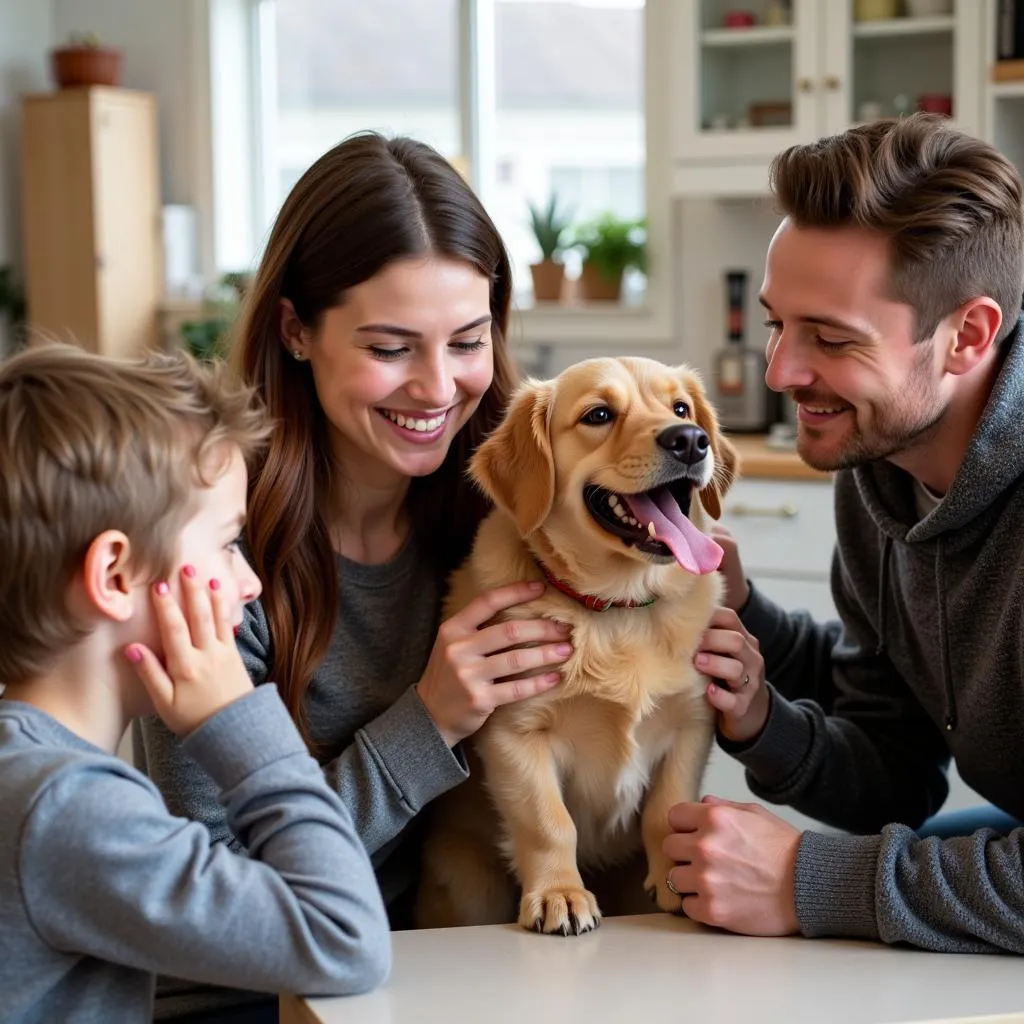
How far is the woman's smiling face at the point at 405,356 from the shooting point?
59.3 inches

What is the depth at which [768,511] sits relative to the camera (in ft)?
10.1

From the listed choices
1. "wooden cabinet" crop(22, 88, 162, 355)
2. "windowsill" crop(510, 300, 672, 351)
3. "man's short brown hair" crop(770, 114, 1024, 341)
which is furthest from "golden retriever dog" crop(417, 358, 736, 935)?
"wooden cabinet" crop(22, 88, 162, 355)

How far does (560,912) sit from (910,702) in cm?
65

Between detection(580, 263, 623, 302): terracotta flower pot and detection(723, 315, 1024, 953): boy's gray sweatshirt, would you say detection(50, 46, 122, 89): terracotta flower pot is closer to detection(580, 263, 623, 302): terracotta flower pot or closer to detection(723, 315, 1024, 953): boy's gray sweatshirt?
detection(580, 263, 623, 302): terracotta flower pot

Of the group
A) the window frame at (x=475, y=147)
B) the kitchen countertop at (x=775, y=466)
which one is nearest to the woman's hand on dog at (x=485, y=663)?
the kitchen countertop at (x=775, y=466)

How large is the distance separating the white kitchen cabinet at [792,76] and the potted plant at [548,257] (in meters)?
0.59

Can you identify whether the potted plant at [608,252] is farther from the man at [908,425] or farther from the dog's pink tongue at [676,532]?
the dog's pink tongue at [676,532]

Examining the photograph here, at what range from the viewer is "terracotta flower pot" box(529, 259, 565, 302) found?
4.10 m

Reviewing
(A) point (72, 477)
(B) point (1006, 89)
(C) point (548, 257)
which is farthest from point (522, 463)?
(C) point (548, 257)

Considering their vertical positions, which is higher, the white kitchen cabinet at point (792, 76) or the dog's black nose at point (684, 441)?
the white kitchen cabinet at point (792, 76)

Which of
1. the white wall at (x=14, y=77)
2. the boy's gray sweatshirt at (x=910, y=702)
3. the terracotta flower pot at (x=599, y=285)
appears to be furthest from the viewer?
the white wall at (x=14, y=77)

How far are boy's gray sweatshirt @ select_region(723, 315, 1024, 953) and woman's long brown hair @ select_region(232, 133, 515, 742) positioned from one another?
50 centimetres

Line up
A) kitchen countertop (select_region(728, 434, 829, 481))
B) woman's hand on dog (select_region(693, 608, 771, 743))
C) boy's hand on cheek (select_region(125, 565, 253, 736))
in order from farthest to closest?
kitchen countertop (select_region(728, 434, 829, 481)) < woman's hand on dog (select_region(693, 608, 771, 743)) < boy's hand on cheek (select_region(125, 565, 253, 736))

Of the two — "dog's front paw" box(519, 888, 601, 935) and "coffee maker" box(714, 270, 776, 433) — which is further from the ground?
"coffee maker" box(714, 270, 776, 433)
